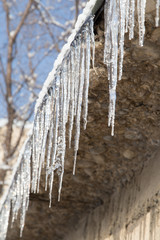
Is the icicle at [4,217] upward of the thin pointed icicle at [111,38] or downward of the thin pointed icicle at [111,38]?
downward

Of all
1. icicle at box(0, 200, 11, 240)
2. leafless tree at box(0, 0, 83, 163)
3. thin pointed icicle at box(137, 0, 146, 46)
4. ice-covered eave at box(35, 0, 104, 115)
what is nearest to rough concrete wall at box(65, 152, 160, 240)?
icicle at box(0, 200, 11, 240)

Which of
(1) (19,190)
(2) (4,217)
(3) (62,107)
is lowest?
(2) (4,217)

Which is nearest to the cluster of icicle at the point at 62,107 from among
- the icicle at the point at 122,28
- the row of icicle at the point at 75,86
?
the row of icicle at the point at 75,86

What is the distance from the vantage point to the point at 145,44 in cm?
179

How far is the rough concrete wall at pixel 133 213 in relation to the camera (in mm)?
2357

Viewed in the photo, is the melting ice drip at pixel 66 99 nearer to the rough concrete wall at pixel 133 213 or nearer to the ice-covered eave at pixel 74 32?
the ice-covered eave at pixel 74 32

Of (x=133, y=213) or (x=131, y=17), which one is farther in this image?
(x=133, y=213)

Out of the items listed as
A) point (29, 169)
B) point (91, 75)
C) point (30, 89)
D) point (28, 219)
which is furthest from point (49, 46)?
point (91, 75)

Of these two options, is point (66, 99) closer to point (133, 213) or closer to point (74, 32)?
point (74, 32)

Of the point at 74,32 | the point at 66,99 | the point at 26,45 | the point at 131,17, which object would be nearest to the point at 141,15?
the point at 131,17

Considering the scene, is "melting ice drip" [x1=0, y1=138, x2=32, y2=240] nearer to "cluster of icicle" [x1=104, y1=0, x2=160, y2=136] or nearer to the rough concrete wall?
the rough concrete wall

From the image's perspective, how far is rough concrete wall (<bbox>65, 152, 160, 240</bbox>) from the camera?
2357 millimetres

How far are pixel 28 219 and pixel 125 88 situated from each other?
1.83 m

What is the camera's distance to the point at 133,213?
2.59 m
